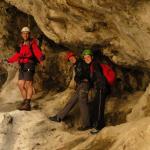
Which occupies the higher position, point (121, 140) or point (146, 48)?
point (146, 48)

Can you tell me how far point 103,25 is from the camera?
1089cm

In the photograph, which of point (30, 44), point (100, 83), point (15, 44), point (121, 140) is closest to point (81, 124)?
point (100, 83)

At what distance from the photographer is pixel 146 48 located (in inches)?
377

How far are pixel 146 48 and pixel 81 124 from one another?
331 centimetres

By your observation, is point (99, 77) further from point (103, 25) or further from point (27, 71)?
point (27, 71)

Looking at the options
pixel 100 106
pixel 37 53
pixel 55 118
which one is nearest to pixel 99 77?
pixel 100 106

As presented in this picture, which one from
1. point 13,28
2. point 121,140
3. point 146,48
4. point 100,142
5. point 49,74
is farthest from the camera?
point 13,28

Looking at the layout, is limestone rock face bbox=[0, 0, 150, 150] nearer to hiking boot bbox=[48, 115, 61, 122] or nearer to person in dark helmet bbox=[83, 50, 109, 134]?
hiking boot bbox=[48, 115, 61, 122]

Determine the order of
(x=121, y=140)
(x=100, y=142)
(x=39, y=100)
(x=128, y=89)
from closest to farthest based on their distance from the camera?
(x=121, y=140)
(x=100, y=142)
(x=128, y=89)
(x=39, y=100)

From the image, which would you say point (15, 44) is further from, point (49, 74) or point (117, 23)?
point (117, 23)

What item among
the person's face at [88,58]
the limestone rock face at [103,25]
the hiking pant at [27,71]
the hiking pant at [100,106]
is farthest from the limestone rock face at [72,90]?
the hiking pant at [27,71]

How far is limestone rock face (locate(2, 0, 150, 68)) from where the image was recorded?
903cm

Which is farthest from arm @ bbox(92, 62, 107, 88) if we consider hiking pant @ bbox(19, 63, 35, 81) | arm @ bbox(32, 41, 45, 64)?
hiking pant @ bbox(19, 63, 35, 81)

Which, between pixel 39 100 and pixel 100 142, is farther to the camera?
pixel 39 100
